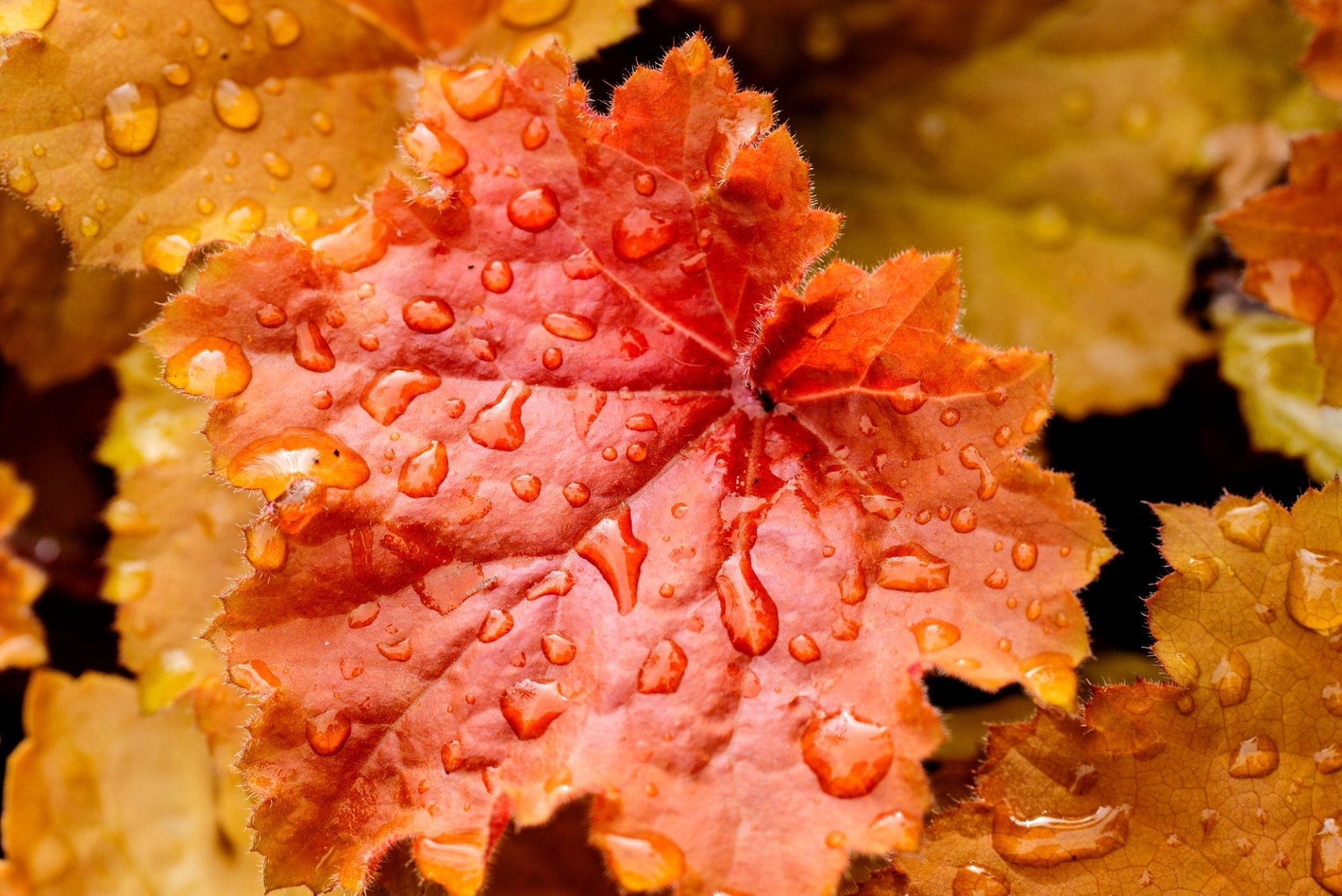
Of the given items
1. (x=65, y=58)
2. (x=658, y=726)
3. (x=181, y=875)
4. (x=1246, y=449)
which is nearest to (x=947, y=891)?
(x=658, y=726)

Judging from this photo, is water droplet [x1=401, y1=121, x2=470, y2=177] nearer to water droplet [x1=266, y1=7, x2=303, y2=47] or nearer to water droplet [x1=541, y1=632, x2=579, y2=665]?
water droplet [x1=266, y1=7, x2=303, y2=47]

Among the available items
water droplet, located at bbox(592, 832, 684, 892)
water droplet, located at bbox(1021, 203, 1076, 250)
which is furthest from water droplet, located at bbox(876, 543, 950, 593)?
water droplet, located at bbox(1021, 203, 1076, 250)

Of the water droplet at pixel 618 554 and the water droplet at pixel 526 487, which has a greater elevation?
the water droplet at pixel 526 487

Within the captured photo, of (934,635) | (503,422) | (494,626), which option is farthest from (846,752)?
(503,422)

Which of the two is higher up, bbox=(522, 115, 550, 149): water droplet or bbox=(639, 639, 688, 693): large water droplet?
bbox=(522, 115, 550, 149): water droplet

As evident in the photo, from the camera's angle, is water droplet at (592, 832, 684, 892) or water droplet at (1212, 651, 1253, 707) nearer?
water droplet at (592, 832, 684, 892)

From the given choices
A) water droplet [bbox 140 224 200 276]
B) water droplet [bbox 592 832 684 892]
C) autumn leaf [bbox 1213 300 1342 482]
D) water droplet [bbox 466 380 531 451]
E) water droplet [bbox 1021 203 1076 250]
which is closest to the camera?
water droplet [bbox 592 832 684 892]

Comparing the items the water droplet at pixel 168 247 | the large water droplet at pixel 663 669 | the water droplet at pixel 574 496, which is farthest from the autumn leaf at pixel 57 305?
the large water droplet at pixel 663 669

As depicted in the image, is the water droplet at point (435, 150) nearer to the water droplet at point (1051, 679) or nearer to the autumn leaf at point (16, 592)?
the water droplet at point (1051, 679)
